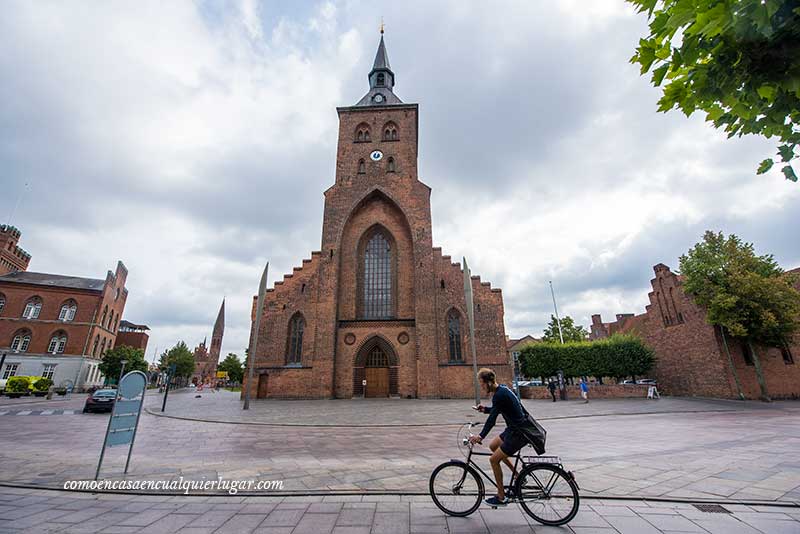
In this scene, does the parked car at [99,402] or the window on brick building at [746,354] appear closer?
the parked car at [99,402]

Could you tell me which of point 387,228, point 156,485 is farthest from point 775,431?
point 387,228

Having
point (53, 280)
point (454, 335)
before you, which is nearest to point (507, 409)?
point (454, 335)

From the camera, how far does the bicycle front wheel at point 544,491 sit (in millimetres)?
3758

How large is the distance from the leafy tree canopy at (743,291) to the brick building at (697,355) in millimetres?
1769

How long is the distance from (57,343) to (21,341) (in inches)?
120

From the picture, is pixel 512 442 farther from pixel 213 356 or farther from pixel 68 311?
pixel 213 356

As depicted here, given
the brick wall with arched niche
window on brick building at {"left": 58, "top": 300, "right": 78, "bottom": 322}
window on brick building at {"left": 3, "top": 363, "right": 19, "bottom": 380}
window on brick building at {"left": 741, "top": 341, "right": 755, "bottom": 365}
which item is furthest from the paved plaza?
window on brick building at {"left": 58, "top": 300, "right": 78, "bottom": 322}

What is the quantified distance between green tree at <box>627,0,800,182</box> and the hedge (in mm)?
26721

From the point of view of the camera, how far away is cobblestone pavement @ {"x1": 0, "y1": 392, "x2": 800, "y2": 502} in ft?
16.8

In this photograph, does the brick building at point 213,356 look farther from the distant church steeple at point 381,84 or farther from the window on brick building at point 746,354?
the window on brick building at point 746,354

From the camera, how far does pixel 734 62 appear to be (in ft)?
10.0

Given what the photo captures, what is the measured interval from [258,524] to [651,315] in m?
33.4

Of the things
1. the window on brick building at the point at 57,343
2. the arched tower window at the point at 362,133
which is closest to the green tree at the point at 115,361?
the window on brick building at the point at 57,343

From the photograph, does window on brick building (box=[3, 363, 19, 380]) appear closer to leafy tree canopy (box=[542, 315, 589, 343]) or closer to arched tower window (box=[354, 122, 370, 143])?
arched tower window (box=[354, 122, 370, 143])
